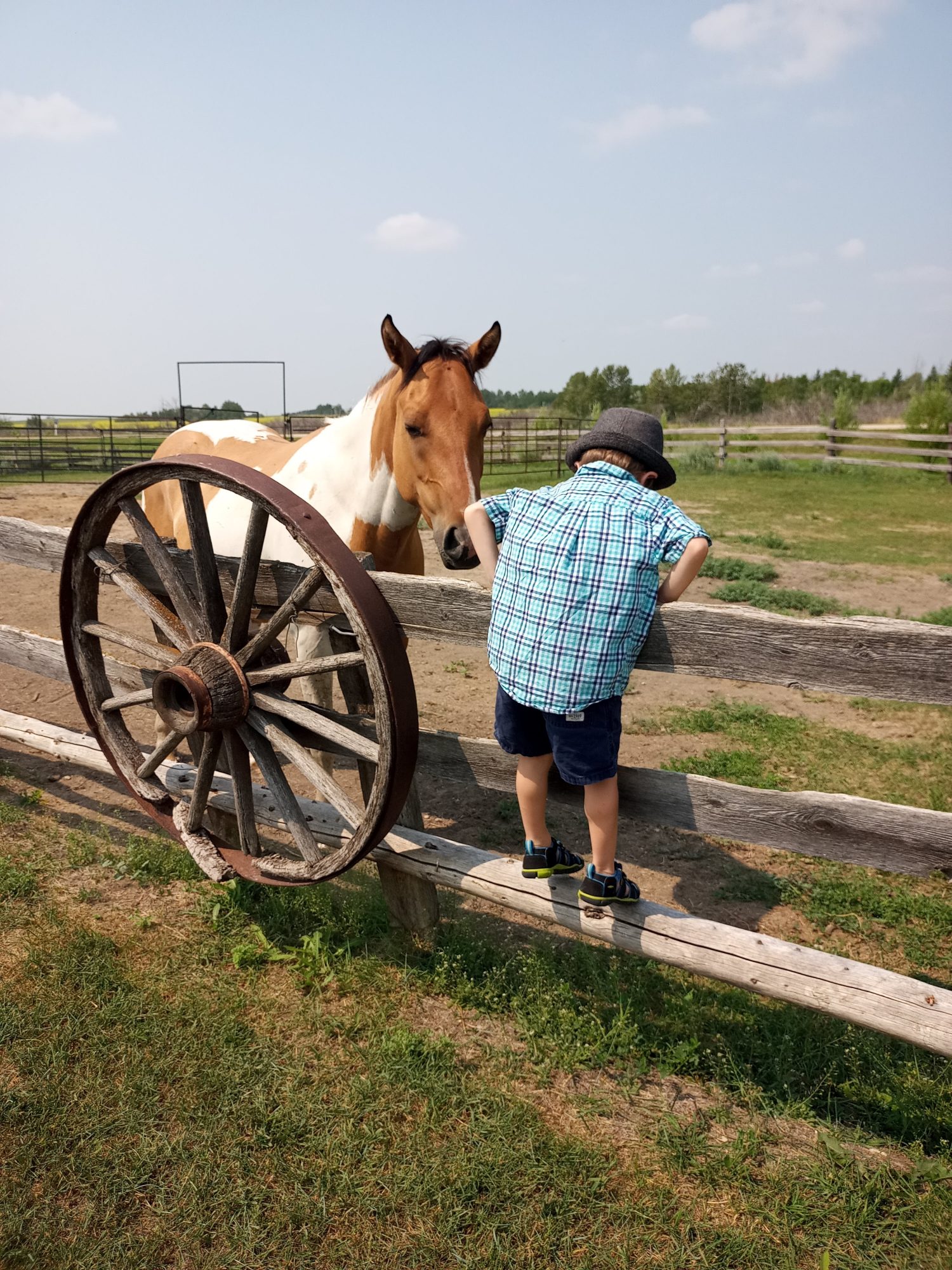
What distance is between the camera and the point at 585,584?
2.20 meters

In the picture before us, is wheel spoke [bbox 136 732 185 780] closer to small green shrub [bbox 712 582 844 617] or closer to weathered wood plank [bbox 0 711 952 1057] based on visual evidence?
weathered wood plank [bbox 0 711 952 1057]

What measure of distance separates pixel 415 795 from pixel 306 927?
69 centimetres

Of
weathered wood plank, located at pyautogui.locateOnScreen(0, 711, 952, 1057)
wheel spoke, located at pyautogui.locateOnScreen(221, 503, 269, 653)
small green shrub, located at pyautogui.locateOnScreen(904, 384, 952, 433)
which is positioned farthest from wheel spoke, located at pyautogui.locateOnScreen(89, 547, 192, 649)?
small green shrub, located at pyautogui.locateOnScreen(904, 384, 952, 433)

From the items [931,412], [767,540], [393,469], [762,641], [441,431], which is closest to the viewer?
[762,641]

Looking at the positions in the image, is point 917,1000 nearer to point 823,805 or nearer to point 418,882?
point 823,805

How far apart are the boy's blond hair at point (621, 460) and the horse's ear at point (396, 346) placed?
1.59 m

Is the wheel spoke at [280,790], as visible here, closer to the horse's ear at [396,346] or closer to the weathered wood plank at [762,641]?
the weathered wood plank at [762,641]

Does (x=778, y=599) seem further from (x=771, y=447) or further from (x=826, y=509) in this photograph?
(x=771, y=447)

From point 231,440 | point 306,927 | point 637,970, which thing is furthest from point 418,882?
point 231,440

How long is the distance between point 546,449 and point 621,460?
892 inches

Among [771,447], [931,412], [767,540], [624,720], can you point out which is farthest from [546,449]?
[624,720]

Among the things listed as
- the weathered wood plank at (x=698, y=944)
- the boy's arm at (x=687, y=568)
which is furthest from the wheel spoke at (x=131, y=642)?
the boy's arm at (x=687, y=568)

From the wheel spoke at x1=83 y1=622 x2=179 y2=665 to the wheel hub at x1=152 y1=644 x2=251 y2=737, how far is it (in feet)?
0.56

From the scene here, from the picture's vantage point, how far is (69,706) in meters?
5.75
